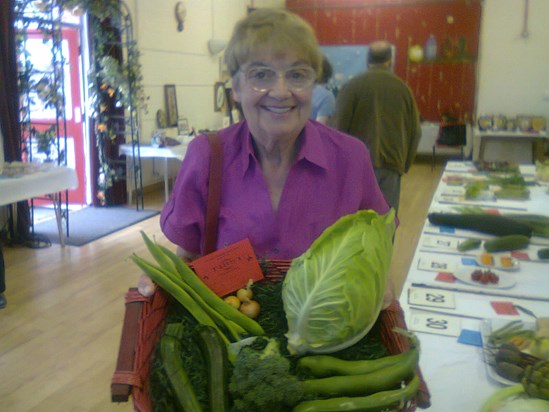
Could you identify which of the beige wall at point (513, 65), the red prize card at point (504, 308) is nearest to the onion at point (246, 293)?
the red prize card at point (504, 308)

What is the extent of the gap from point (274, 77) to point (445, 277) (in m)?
1.02

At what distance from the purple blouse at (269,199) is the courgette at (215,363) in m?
0.44

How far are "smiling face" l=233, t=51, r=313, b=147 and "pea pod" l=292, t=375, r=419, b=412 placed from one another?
0.68m

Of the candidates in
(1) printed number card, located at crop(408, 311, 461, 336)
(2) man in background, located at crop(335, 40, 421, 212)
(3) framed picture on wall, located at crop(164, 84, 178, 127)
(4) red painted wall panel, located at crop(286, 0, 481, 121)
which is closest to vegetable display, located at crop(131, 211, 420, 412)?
(1) printed number card, located at crop(408, 311, 461, 336)

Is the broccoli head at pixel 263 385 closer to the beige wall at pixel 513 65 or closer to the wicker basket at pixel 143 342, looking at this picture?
the wicker basket at pixel 143 342

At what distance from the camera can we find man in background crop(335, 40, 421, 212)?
321 cm

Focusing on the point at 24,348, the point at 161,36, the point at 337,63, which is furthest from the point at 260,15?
→ the point at 337,63

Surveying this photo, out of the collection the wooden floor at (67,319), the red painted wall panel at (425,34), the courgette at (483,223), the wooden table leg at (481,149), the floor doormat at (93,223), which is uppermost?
the red painted wall panel at (425,34)

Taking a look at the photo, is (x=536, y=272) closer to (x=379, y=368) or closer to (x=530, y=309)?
(x=530, y=309)

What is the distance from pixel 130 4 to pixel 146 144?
61.0 inches

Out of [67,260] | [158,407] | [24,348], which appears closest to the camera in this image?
[158,407]

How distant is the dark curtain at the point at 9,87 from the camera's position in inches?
181

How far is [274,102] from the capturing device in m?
1.30

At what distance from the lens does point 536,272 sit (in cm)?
200
